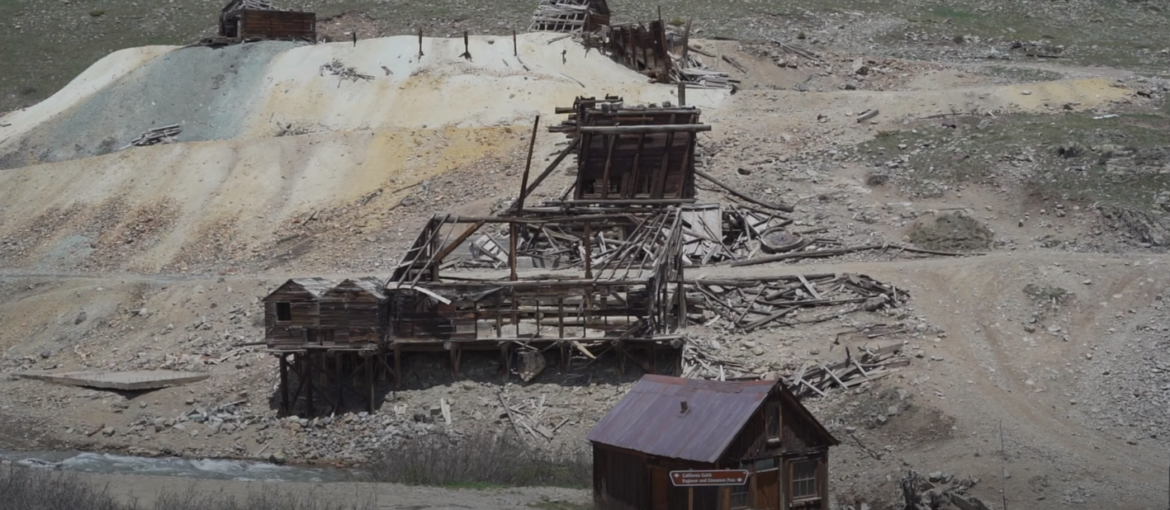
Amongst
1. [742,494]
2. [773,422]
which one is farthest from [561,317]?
[742,494]

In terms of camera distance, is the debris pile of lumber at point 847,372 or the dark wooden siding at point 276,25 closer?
the debris pile of lumber at point 847,372

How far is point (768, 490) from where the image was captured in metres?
24.1

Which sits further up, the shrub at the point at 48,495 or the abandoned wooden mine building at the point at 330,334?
the shrub at the point at 48,495

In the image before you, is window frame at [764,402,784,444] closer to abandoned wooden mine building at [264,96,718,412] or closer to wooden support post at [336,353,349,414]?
abandoned wooden mine building at [264,96,718,412]

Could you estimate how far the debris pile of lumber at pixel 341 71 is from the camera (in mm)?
57094

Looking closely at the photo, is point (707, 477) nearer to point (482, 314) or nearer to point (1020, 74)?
point (482, 314)


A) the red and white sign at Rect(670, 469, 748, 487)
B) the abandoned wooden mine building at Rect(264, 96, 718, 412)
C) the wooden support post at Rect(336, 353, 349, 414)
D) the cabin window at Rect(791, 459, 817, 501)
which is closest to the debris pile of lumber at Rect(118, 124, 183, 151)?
the abandoned wooden mine building at Rect(264, 96, 718, 412)

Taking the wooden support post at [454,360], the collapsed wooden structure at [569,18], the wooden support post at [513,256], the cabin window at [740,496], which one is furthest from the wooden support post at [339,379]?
the collapsed wooden structure at [569,18]

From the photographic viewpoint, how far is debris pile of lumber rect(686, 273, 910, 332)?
36.0 meters

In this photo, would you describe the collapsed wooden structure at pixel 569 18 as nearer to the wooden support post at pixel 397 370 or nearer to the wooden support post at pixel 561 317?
the wooden support post at pixel 561 317

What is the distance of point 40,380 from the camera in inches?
1519

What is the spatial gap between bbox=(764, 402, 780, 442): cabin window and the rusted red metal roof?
273 millimetres

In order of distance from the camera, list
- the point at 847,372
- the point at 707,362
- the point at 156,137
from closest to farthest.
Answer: the point at 847,372, the point at 707,362, the point at 156,137

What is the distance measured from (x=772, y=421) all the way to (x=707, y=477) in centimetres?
260
